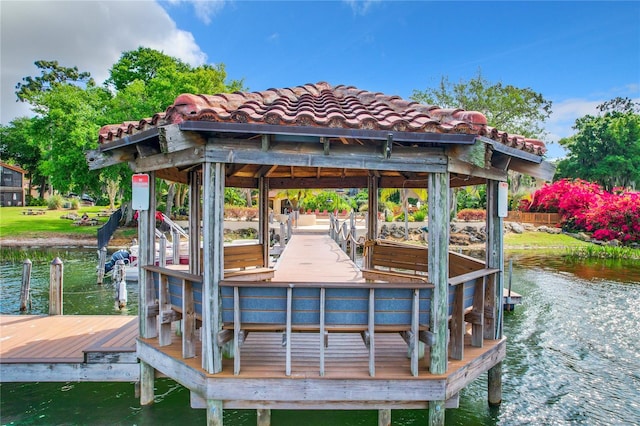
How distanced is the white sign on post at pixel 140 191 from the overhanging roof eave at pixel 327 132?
1849 millimetres

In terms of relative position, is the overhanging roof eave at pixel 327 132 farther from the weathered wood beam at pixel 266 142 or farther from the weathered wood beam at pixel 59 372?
the weathered wood beam at pixel 59 372

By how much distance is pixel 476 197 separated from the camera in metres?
37.4

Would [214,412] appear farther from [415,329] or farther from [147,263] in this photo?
[415,329]

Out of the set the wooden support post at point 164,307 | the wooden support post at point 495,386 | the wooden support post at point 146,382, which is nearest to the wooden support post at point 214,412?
the wooden support post at point 164,307

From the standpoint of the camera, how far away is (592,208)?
27.3 metres

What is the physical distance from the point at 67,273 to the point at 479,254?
2197 centimetres

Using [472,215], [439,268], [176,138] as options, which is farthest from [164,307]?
[472,215]

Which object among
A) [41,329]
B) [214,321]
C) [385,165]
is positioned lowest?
[41,329]

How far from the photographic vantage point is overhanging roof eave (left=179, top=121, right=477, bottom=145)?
3.87 metres

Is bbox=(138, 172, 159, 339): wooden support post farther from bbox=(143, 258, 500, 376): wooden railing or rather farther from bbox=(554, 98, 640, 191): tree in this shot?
bbox=(554, 98, 640, 191): tree

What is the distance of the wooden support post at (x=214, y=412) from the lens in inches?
171

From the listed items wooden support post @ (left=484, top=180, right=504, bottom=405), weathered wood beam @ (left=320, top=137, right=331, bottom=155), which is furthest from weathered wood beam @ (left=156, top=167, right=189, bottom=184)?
wooden support post @ (left=484, top=180, right=504, bottom=405)

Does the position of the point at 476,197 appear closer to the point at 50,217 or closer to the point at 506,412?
the point at 506,412

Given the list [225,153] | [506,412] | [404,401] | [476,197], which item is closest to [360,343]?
[404,401]
